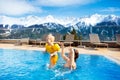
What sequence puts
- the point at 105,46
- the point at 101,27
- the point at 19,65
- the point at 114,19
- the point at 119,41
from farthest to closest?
1. the point at 114,19
2. the point at 101,27
3. the point at 105,46
4. the point at 119,41
5. the point at 19,65

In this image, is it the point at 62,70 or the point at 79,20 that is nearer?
the point at 62,70

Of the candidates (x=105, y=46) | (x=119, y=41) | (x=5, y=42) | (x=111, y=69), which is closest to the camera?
(x=111, y=69)

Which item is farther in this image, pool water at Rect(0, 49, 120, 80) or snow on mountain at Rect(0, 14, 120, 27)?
snow on mountain at Rect(0, 14, 120, 27)

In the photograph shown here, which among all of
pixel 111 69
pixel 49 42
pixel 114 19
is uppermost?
pixel 114 19

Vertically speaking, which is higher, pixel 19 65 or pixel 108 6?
pixel 108 6

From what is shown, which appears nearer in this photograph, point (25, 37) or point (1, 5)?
point (25, 37)

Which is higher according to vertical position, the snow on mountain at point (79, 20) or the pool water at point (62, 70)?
the snow on mountain at point (79, 20)

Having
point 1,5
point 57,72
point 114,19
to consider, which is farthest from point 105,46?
Result: point 1,5

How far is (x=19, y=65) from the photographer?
9469 millimetres

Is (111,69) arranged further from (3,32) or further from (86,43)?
(3,32)

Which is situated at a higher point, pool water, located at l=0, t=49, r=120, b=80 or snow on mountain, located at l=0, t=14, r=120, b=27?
snow on mountain, located at l=0, t=14, r=120, b=27

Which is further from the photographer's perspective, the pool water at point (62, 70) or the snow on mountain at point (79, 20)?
the snow on mountain at point (79, 20)

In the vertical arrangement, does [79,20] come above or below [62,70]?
above

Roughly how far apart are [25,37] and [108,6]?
999 cm
